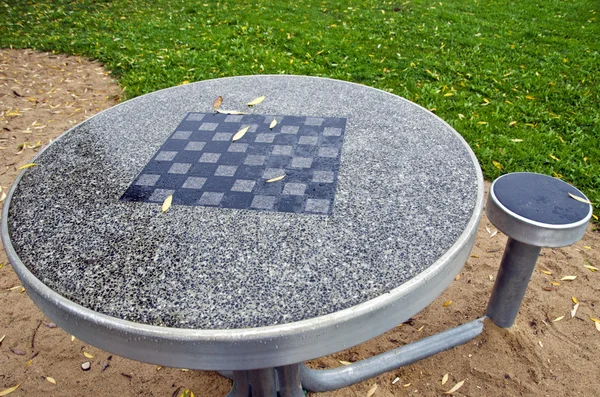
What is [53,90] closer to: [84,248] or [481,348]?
[84,248]

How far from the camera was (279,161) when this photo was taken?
1.99 m

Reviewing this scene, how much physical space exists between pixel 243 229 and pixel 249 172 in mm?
382

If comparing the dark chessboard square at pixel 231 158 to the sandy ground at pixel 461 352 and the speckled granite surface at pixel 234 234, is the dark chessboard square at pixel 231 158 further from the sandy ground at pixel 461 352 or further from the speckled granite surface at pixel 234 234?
the sandy ground at pixel 461 352

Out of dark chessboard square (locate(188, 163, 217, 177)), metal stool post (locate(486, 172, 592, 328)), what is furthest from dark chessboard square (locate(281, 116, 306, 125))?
metal stool post (locate(486, 172, 592, 328))

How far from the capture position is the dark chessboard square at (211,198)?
5.69ft

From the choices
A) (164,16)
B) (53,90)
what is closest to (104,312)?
(53,90)

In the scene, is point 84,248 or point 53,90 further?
point 53,90

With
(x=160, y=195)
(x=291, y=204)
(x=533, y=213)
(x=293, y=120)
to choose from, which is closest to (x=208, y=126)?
(x=293, y=120)

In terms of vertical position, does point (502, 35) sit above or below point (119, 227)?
below

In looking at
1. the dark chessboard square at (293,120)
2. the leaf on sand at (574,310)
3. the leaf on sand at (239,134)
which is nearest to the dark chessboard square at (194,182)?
the leaf on sand at (239,134)

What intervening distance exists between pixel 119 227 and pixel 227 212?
36 cm

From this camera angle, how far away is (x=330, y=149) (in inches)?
81.4

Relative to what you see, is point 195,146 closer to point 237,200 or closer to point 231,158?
point 231,158

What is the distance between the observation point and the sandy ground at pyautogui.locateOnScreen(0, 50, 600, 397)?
8.07 ft
